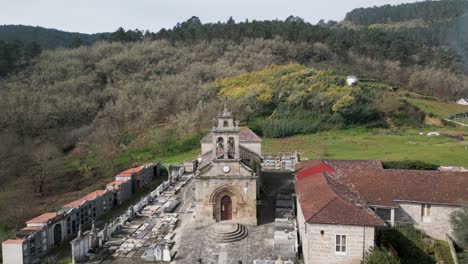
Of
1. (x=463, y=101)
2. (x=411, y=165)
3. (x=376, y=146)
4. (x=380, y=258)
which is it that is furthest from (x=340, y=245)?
(x=463, y=101)

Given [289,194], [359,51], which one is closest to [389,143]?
[289,194]

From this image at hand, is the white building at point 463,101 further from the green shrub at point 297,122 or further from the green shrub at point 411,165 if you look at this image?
the green shrub at point 411,165

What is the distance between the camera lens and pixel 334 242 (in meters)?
18.3

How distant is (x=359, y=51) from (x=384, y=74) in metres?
11.5

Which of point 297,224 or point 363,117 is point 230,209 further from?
point 363,117

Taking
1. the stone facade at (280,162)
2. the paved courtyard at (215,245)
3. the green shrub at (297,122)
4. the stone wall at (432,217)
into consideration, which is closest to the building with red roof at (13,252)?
the paved courtyard at (215,245)

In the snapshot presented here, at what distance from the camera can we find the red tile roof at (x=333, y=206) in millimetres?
18125

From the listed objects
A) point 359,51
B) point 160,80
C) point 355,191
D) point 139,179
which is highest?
point 359,51

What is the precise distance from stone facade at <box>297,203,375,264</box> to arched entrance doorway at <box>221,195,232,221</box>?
25.8ft

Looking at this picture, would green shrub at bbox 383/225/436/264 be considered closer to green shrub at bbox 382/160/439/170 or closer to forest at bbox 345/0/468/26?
green shrub at bbox 382/160/439/170

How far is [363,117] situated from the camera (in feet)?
201

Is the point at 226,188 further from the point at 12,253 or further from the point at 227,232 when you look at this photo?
the point at 12,253

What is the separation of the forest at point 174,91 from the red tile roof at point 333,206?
21.7 meters

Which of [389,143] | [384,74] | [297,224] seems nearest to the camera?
[297,224]
